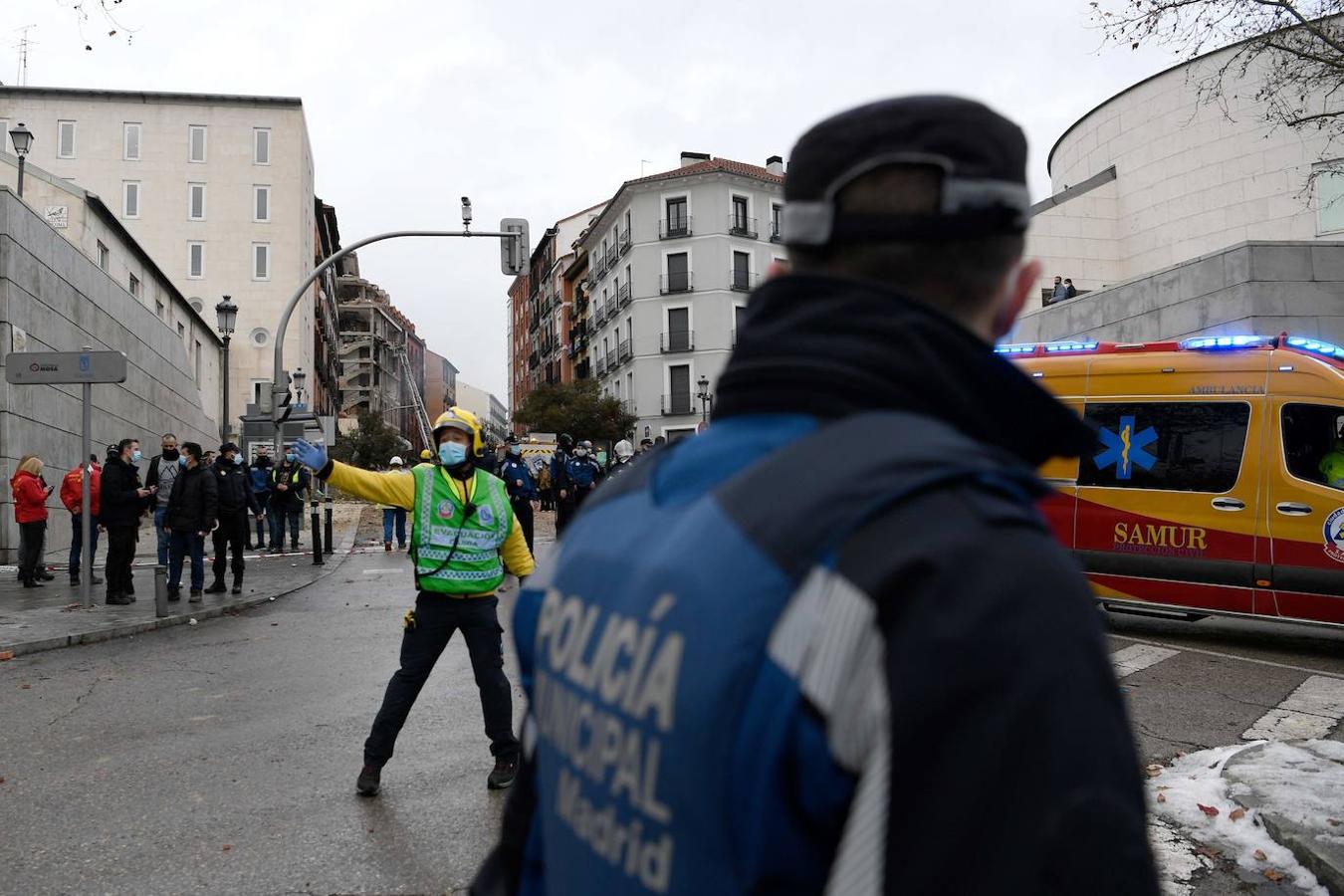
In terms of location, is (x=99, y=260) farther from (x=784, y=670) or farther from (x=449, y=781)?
(x=784, y=670)

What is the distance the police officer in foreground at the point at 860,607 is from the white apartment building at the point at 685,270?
186 feet

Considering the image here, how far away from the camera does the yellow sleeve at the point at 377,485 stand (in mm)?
5438

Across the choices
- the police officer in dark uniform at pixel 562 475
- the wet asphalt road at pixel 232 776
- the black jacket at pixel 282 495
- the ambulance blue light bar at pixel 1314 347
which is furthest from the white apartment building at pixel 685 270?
the wet asphalt road at pixel 232 776

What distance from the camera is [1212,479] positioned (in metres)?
9.02

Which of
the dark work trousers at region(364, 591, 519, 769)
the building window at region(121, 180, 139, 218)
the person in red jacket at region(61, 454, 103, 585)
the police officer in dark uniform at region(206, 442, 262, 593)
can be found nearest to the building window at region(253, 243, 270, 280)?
the building window at region(121, 180, 139, 218)

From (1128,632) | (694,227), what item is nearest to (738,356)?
(1128,632)

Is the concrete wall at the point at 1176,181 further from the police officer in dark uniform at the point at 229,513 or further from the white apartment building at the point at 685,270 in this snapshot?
the white apartment building at the point at 685,270

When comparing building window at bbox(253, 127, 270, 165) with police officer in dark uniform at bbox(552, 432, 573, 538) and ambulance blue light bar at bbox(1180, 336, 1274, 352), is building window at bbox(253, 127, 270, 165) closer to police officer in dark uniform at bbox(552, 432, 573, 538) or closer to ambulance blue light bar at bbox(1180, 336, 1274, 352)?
police officer in dark uniform at bbox(552, 432, 573, 538)

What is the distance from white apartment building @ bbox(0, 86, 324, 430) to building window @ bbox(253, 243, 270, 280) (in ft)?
0.16

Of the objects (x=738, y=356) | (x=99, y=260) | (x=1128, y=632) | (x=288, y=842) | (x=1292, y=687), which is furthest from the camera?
(x=99, y=260)

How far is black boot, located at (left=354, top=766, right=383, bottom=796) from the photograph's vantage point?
17.0 feet

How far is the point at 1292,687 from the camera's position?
736 centimetres

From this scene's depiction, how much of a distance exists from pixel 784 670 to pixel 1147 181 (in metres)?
33.7

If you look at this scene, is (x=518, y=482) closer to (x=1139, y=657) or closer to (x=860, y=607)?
(x=1139, y=657)
